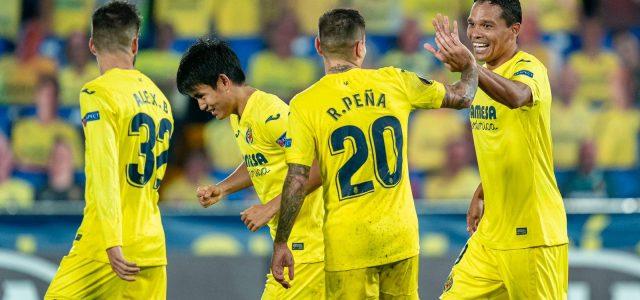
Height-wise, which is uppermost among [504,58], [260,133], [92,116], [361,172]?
[504,58]

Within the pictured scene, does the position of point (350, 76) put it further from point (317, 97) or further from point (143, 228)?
point (143, 228)

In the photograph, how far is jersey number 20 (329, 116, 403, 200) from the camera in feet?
18.6

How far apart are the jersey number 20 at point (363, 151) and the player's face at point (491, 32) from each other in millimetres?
992

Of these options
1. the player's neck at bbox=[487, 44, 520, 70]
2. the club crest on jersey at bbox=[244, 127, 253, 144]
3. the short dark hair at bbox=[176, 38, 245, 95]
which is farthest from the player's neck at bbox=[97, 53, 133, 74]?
the player's neck at bbox=[487, 44, 520, 70]

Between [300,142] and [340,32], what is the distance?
1.97ft

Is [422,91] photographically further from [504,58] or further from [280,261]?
[280,261]

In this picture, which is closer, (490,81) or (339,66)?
(490,81)

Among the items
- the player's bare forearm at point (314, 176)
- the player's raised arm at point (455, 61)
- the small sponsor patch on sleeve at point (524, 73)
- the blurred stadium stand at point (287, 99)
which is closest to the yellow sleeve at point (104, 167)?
the player's bare forearm at point (314, 176)

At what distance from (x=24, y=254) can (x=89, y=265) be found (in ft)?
13.3

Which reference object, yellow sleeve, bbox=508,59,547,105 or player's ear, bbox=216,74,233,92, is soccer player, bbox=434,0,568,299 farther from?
player's ear, bbox=216,74,233,92

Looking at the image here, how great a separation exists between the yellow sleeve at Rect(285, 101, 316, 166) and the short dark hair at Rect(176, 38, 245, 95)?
31.0 inches

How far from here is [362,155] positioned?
5.66 meters

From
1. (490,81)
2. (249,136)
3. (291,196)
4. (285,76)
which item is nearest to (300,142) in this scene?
(291,196)

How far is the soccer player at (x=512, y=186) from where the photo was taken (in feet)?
20.4
